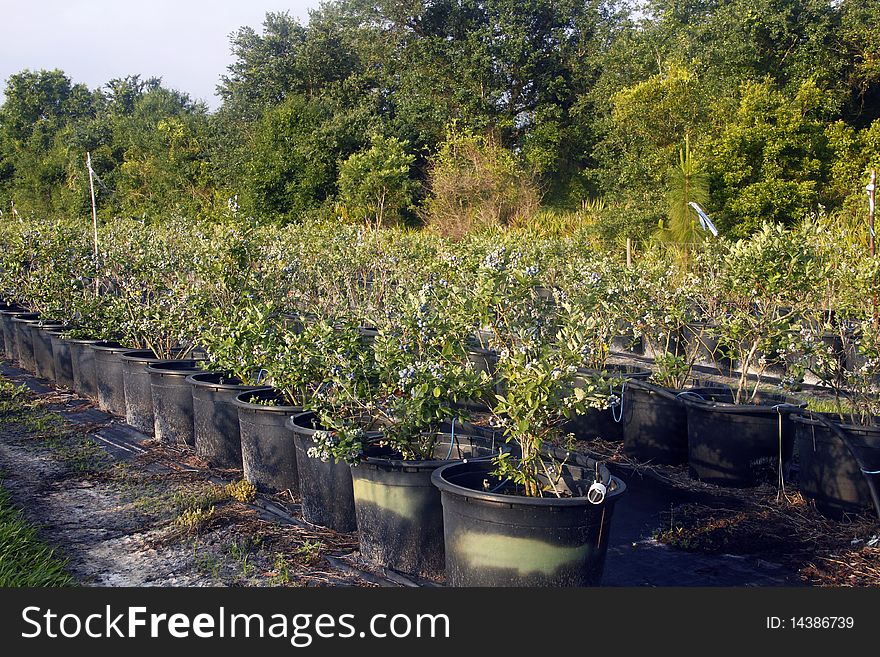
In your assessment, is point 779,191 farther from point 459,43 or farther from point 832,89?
point 459,43

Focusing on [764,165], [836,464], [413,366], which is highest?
[764,165]

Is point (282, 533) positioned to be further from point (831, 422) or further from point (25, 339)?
point (25, 339)

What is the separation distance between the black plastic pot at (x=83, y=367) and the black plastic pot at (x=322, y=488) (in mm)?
4095

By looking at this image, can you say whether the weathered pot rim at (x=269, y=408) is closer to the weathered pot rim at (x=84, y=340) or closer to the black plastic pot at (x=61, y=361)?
the weathered pot rim at (x=84, y=340)

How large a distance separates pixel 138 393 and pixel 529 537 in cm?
463

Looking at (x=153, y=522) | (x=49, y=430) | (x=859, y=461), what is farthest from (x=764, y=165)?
(x=153, y=522)

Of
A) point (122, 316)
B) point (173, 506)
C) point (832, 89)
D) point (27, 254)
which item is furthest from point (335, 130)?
point (173, 506)

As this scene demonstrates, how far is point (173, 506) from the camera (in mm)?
4988

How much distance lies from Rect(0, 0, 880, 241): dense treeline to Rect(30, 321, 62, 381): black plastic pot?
369cm

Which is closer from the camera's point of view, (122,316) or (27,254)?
(122,316)

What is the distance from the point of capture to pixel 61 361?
8789mm

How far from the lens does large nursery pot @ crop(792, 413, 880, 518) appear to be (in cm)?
445

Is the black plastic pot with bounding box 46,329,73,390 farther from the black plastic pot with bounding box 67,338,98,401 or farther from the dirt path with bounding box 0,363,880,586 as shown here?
the dirt path with bounding box 0,363,880,586

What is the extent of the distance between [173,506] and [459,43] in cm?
2321
